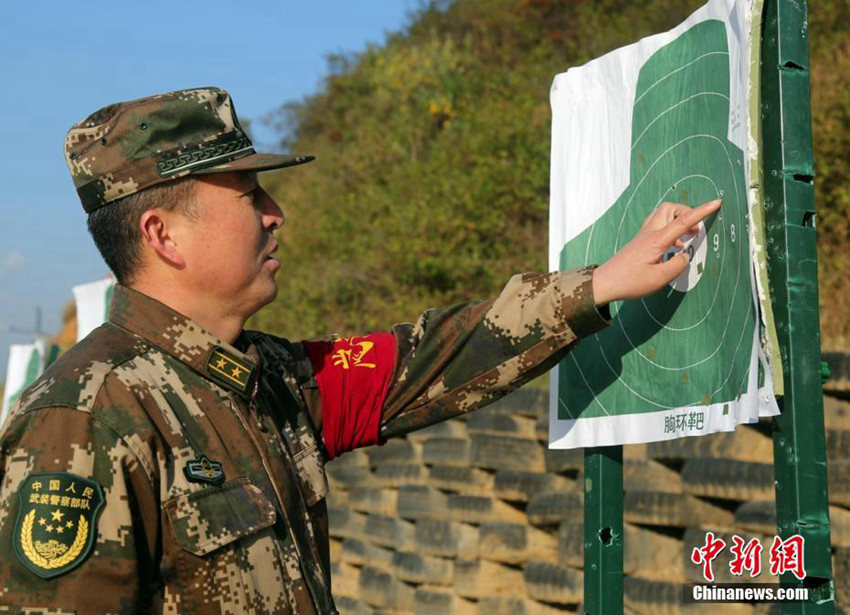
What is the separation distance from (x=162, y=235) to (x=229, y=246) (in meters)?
0.14

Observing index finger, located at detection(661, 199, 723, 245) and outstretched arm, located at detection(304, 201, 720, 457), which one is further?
outstretched arm, located at detection(304, 201, 720, 457)

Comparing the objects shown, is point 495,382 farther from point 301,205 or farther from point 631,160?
point 301,205

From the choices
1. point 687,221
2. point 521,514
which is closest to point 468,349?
point 687,221

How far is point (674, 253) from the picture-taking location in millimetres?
2719

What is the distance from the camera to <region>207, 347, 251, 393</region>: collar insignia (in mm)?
2406

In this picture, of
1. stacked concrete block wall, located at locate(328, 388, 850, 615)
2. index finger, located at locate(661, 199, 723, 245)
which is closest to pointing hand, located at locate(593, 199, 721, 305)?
index finger, located at locate(661, 199, 723, 245)

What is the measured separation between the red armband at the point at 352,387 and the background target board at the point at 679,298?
58cm

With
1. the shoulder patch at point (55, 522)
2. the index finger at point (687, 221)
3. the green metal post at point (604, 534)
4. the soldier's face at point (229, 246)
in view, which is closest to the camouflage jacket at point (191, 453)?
the shoulder patch at point (55, 522)

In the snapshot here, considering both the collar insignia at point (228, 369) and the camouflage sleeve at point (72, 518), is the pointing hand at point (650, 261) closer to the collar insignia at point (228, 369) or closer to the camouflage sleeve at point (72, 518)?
the collar insignia at point (228, 369)

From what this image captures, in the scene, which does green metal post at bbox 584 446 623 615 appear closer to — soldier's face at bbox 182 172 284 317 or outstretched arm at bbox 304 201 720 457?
outstretched arm at bbox 304 201 720 457

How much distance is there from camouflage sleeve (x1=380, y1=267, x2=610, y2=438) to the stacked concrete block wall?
1.76 meters

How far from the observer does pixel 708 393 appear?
8.42 ft

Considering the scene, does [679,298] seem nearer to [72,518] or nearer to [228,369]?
[228,369]

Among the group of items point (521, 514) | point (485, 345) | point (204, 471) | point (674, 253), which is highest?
point (674, 253)
